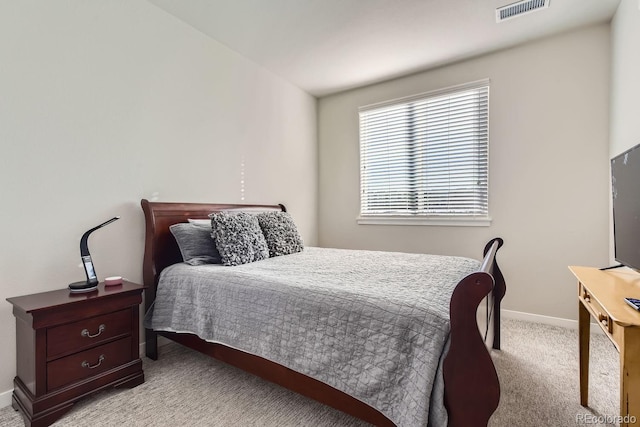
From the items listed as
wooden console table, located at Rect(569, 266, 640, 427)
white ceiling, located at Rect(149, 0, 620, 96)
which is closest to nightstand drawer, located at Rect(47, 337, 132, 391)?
wooden console table, located at Rect(569, 266, 640, 427)

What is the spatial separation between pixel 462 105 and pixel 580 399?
266 centimetres

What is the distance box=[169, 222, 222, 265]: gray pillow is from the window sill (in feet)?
6.86

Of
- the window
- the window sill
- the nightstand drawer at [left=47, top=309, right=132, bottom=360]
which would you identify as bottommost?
the nightstand drawer at [left=47, top=309, right=132, bottom=360]

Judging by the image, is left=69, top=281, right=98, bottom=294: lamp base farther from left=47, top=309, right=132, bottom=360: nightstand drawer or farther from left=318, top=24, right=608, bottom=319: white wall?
left=318, top=24, right=608, bottom=319: white wall

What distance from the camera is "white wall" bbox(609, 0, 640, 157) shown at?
79.9 inches

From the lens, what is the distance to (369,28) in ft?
8.52

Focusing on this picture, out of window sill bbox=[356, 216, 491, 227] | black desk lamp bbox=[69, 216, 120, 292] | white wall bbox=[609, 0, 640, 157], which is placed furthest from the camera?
window sill bbox=[356, 216, 491, 227]

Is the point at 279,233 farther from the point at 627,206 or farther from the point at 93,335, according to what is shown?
the point at 627,206

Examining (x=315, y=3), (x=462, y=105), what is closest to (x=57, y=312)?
(x=315, y=3)

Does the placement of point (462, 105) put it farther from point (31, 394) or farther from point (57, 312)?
point (31, 394)

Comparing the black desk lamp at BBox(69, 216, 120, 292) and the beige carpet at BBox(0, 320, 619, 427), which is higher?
the black desk lamp at BBox(69, 216, 120, 292)

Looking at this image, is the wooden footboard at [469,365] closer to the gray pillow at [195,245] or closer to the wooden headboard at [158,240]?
the gray pillow at [195,245]

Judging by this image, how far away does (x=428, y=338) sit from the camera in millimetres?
1108

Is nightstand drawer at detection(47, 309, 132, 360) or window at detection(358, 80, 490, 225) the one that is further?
window at detection(358, 80, 490, 225)
